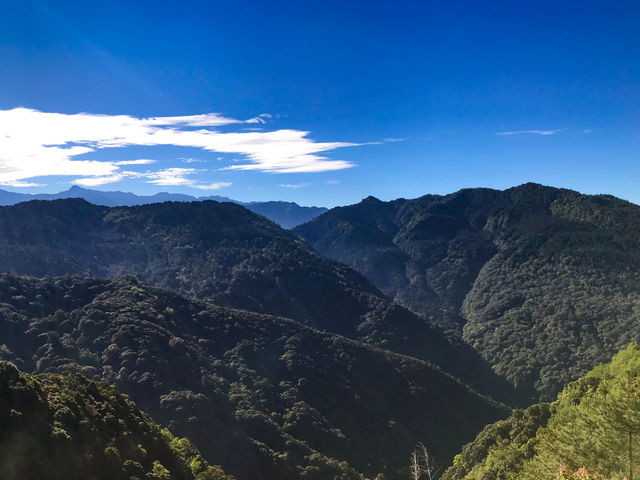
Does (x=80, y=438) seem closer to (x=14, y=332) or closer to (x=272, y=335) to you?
(x=14, y=332)

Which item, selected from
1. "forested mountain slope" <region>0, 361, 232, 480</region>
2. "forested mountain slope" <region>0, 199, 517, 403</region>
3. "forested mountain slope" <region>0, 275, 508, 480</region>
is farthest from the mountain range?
"forested mountain slope" <region>0, 361, 232, 480</region>

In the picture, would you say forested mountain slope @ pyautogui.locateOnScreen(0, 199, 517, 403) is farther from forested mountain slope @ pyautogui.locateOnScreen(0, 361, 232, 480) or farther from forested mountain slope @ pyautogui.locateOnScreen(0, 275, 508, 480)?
forested mountain slope @ pyautogui.locateOnScreen(0, 361, 232, 480)

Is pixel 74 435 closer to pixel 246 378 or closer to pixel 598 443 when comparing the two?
pixel 598 443

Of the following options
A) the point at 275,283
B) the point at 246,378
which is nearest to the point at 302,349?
the point at 246,378

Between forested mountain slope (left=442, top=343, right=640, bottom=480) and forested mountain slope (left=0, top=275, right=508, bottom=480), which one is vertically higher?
forested mountain slope (left=442, top=343, right=640, bottom=480)

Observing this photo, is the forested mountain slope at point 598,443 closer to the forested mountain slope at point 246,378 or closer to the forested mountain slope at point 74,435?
the forested mountain slope at point 74,435

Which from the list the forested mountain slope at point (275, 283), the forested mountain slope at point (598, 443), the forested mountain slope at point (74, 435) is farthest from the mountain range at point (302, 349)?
the forested mountain slope at point (74, 435)

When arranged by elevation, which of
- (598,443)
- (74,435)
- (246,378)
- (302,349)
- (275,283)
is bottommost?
(246,378)
